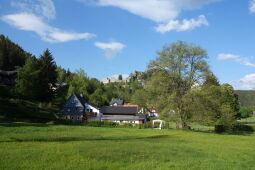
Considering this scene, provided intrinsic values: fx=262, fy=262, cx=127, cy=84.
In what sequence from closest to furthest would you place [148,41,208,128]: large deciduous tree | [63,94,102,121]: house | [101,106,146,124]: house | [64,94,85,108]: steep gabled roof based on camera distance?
[148,41,208,128]: large deciduous tree
[63,94,102,121]: house
[64,94,85,108]: steep gabled roof
[101,106,146,124]: house

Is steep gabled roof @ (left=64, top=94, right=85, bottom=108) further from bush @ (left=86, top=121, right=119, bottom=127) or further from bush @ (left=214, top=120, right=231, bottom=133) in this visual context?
bush @ (left=214, top=120, right=231, bottom=133)

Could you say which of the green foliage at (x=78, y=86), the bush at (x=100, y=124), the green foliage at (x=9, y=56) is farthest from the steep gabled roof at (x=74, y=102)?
the green foliage at (x=9, y=56)

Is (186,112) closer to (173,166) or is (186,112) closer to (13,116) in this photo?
(13,116)

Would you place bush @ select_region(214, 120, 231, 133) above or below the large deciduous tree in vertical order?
below

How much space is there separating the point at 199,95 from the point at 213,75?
7.05 m

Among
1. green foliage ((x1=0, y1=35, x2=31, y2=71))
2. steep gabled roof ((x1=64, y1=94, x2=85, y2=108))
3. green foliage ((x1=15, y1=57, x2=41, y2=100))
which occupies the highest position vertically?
green foliage ((x1=0, y1=35, x2=31, y2=71))

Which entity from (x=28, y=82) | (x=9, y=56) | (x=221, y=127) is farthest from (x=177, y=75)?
(x=9, y=56)

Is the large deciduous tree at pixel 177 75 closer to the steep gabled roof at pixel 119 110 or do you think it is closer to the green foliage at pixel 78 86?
the steep gabled roof at pixel 119 110

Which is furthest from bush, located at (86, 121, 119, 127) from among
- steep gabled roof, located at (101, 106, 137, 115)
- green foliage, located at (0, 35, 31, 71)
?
green foliage, located at (0, 35, 31, 71)

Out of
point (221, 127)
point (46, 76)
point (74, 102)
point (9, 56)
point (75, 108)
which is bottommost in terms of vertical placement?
point (221, 127)

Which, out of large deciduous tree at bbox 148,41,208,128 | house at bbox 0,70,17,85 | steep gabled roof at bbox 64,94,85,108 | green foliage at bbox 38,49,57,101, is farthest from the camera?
house at bbox 0,70,17,85

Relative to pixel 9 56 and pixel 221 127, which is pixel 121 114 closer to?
pixel 221 127

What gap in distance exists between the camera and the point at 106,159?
13203 millimetres

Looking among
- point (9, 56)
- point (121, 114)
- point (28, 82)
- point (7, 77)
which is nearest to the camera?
point (28, 82)
